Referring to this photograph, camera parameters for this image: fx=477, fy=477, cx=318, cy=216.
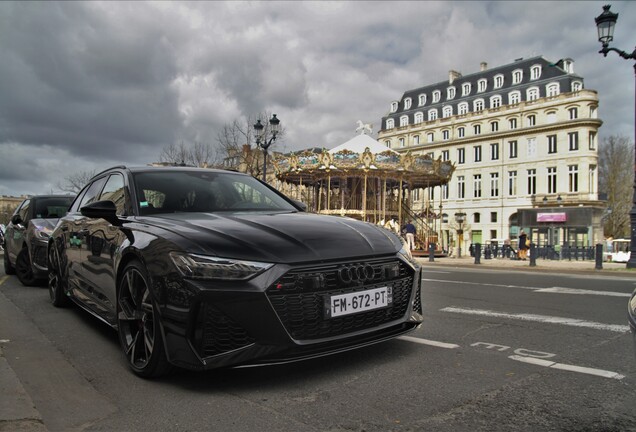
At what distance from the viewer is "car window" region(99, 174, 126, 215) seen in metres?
4.19

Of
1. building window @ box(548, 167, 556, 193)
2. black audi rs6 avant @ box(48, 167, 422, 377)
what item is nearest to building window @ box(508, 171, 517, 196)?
building window @ box(548, 167, 556, 193)

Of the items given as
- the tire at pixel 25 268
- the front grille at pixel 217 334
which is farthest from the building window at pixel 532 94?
the front grille at pixel 217 334

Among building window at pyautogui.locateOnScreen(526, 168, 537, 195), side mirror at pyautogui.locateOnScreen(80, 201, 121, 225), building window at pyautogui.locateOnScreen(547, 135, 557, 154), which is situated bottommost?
side mirror at pyautogui.locateOnScreen(80, 201, 121, 225)

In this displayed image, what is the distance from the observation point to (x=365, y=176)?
85.1 ft

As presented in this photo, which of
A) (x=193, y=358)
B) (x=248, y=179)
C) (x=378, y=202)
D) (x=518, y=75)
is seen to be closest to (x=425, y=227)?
(x=378, y=202)

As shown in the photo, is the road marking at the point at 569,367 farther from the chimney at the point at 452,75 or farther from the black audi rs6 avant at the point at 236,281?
the chimney at the point at 452,75

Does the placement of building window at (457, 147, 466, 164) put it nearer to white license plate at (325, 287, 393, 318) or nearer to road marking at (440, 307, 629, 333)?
road marking at (440, 307, 629, 333)

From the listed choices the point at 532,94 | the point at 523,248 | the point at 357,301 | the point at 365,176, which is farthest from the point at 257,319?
the point at 532,94

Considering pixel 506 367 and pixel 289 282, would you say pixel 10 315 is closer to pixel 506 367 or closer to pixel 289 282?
pixel 289 282

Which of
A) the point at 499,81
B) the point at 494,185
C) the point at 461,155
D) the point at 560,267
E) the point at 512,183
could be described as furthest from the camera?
the point at 499,81

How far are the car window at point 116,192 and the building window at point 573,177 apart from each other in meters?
55.6

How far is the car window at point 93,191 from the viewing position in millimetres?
5184

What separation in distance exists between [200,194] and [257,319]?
1745 millimetres

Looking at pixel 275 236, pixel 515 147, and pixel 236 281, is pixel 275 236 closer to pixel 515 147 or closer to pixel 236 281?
pixel 236 281
